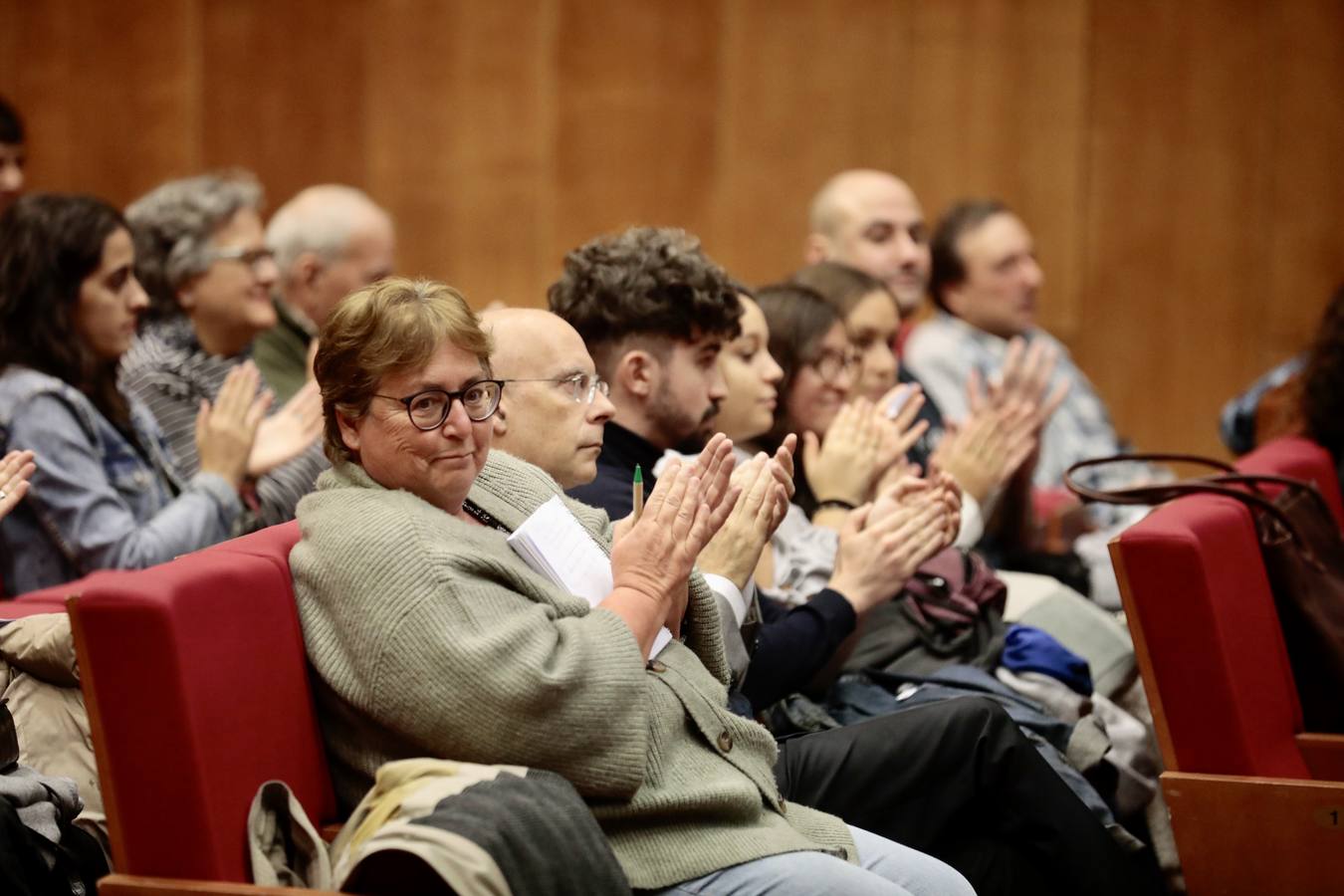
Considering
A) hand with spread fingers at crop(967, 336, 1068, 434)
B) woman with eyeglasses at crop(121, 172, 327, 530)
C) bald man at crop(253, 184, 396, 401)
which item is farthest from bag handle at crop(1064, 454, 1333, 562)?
bald man at crop(253, 184, 396, 401)

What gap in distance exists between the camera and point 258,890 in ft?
5.36

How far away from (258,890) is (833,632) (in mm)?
1115

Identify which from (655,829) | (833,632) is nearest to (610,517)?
(833,632)

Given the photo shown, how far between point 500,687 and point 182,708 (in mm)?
321

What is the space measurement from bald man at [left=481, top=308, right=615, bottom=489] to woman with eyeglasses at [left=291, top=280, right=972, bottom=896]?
1.03 ft

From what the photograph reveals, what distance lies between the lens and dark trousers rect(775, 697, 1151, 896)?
2293 mm

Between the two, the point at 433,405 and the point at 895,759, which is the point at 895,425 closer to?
the point at 895,759

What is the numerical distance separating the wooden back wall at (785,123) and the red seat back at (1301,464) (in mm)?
2188

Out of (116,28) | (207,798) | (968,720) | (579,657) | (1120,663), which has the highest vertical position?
(116,28)

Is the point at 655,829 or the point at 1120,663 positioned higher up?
the point at 655,829

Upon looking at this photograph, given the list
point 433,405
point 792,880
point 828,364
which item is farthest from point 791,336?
point 792,880

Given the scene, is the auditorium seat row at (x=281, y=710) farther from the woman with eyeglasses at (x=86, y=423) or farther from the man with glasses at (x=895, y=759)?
the woman with eyeglasses at (x=86, y=423)

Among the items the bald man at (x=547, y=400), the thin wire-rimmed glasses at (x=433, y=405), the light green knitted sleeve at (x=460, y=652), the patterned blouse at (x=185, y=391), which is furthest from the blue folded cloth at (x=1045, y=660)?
the patterned blouse at (x=185, y=391)

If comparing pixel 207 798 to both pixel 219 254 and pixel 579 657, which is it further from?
pixel 219 254
